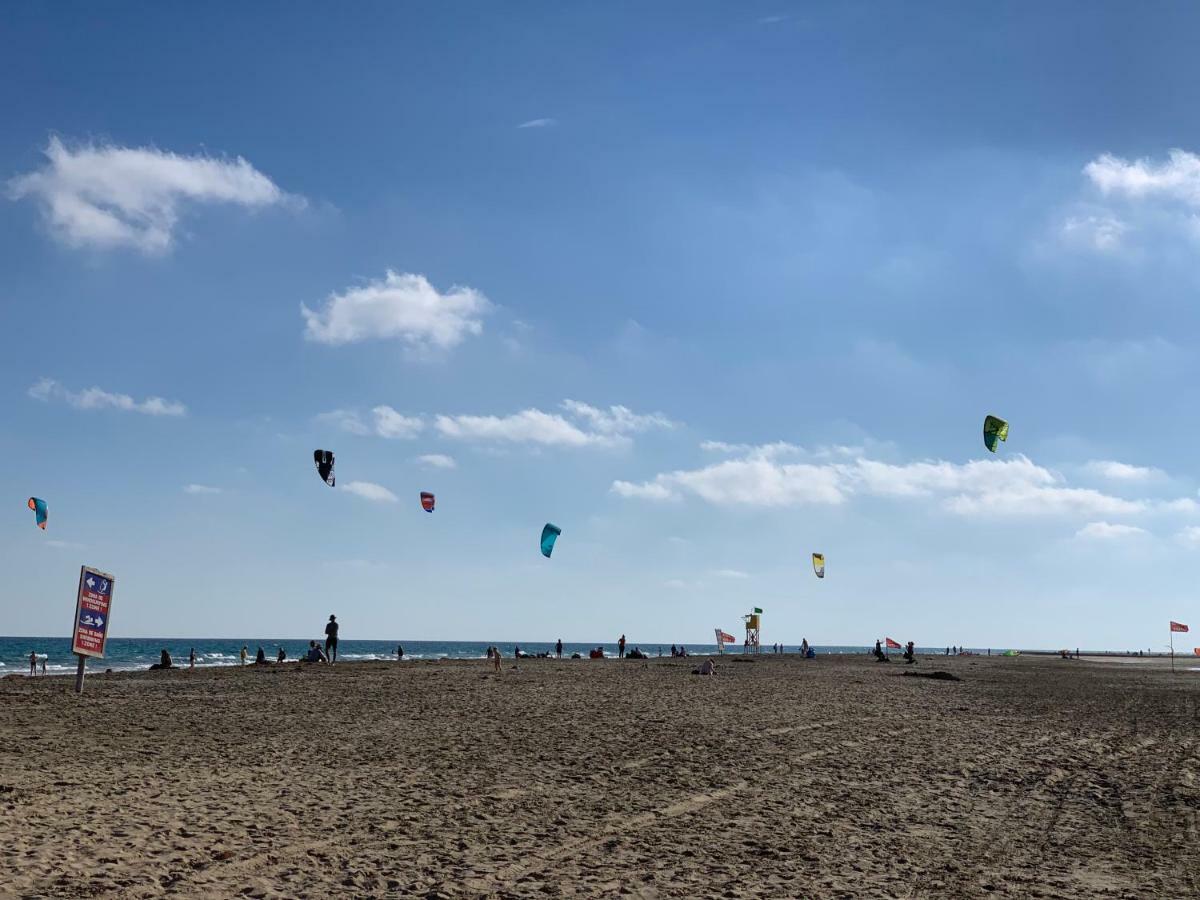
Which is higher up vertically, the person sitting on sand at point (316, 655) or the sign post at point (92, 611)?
the sign post at point (92, 611)

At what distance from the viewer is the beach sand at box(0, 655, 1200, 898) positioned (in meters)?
7.25

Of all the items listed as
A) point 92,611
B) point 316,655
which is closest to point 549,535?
point 316,655

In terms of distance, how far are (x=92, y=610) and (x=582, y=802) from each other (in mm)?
14741

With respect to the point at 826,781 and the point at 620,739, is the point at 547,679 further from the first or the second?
the point at 826,781

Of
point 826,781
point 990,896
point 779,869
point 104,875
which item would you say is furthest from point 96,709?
point 990,896

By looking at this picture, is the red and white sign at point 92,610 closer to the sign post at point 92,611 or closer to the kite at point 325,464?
the sign post at point 92,611

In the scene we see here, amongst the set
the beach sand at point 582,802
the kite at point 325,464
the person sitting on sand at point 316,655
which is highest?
the kite at point 325,464

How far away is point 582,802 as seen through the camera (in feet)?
33.5

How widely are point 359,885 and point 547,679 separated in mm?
26563

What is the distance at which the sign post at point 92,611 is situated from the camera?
63.8 ft

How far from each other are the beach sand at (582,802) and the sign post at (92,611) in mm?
1314

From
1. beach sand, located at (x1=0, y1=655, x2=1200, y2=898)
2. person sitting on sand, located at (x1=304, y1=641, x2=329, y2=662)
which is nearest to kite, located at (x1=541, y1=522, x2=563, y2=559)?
person sitting on sand, located at (x1=304, y1=641, x2=329, y2=662)

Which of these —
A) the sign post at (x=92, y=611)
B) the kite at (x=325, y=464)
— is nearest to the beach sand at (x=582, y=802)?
the sign post at (x=92, y=611)

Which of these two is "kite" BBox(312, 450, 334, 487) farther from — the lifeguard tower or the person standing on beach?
the lifeguard tower
